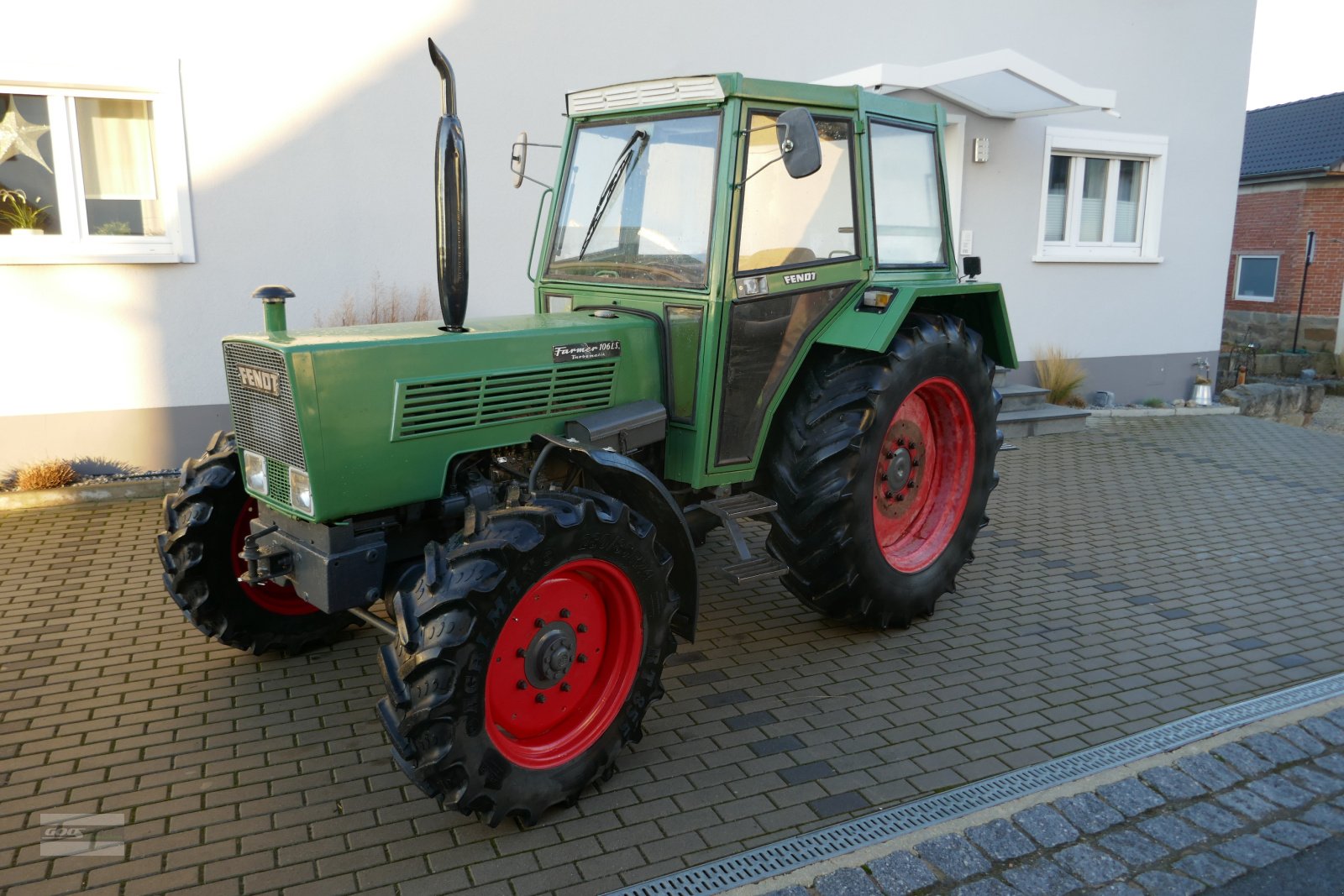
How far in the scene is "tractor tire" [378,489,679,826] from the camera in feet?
8.91

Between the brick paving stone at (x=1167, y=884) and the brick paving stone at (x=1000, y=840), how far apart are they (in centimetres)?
30

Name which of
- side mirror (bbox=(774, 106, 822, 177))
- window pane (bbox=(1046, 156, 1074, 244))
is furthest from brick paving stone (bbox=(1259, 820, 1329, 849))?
window pane (bbox=(1046, 156, 1074, 244))

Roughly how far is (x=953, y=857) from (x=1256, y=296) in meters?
19.6

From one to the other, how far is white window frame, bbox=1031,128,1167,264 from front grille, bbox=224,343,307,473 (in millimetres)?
8524

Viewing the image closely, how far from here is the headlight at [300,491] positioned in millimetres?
3049

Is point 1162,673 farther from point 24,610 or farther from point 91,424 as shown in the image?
point 91,424

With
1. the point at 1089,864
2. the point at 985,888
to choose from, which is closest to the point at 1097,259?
the point at 1089,864

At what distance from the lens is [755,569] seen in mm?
3994

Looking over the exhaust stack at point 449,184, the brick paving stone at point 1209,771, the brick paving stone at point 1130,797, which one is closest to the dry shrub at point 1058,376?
the brick paving stone at point 1209,771

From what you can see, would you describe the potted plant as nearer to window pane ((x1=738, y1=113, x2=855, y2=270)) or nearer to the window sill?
window pane ((x1=738, y1=113, x2=855, y2=270))

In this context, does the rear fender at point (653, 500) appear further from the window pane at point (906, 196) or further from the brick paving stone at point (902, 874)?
the window pane at point (906, 196)

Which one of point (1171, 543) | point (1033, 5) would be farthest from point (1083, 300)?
point (1171, 543)

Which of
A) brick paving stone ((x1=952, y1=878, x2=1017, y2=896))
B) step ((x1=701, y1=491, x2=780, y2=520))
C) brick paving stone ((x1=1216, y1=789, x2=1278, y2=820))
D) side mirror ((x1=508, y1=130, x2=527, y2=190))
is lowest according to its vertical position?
brick paving stone ((x1=952, y1=878, x2=1017, y2=896))

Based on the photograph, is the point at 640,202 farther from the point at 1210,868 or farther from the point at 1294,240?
the point at 1294,240
